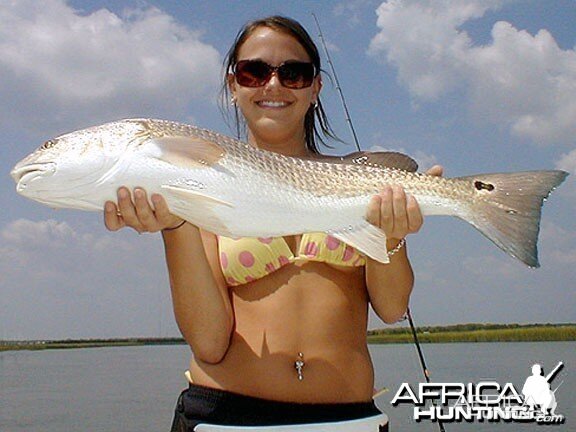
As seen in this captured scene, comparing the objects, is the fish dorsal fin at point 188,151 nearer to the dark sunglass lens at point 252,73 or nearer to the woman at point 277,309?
the woman at point 277,309

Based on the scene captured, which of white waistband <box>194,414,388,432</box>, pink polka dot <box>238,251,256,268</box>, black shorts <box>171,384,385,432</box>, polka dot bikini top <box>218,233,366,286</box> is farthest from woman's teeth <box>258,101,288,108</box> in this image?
white waistband <box>194,414,388,432</box>

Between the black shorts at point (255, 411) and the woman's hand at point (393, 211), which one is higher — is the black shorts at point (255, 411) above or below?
below

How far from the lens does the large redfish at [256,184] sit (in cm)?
347

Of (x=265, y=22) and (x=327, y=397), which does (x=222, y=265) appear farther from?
(x=265, y=22)

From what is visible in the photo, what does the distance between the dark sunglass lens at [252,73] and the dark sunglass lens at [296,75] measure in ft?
0.30

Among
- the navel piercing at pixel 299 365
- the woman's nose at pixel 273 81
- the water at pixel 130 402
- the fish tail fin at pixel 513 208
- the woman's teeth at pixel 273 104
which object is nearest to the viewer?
the fish tail fin at pixel 513 208

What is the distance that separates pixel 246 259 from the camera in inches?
163

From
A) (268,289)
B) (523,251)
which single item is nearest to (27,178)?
(268,289)

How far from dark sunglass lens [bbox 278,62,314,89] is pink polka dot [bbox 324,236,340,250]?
1.03 meters

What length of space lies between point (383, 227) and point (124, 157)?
142 cm

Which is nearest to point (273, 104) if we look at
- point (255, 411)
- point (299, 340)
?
point (299, 340)

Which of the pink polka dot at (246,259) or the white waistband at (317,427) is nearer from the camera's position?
the white waistband at (317,427)

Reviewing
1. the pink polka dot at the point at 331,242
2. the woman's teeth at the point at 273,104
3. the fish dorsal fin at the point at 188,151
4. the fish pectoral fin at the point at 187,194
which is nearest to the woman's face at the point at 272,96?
the woman's teeth at the point at 273,104

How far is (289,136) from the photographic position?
4699 millimetres
